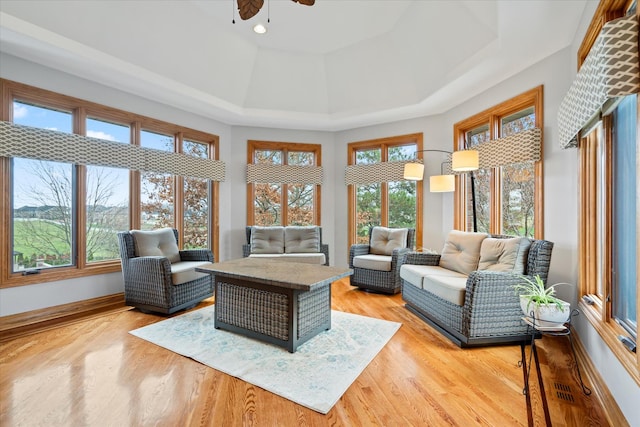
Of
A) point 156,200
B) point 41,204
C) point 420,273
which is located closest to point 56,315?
point 41,204

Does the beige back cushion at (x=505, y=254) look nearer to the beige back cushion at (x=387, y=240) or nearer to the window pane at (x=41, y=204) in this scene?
the beige back cushion at (x=387, y=240)

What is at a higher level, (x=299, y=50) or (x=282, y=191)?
(x=299, y=50)

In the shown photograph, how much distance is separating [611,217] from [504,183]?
1811mm

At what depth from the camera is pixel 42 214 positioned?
3271 millimetres

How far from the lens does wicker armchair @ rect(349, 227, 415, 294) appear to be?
4062 millimetres

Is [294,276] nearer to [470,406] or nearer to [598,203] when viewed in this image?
[470,406]

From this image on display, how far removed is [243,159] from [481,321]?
173 inches

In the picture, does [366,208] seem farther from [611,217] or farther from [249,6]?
[249,6]

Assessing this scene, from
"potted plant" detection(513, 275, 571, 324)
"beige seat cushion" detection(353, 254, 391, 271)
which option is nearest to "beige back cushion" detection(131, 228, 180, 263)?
"beige seat cushion" detection(353, 254, 391, 271)

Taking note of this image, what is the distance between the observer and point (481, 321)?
246 centimetres

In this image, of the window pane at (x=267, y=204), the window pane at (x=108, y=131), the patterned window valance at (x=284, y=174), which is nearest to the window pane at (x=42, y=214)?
the window pane at (x=108, y=131)

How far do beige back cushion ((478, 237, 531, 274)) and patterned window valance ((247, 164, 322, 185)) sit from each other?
3.22 m

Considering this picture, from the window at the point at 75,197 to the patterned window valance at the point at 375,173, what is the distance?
284 cm

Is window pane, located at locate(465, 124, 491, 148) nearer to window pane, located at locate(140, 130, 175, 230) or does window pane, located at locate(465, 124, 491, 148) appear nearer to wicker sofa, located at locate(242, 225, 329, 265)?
wicker sofa, located at locate(242, 225, 329, 265)
